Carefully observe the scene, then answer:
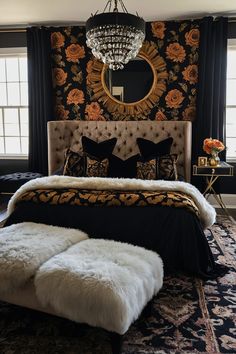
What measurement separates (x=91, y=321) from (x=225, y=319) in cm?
102

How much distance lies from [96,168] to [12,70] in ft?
9.24

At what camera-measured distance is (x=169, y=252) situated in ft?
9.73

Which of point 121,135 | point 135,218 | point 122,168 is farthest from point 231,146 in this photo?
point 135,218

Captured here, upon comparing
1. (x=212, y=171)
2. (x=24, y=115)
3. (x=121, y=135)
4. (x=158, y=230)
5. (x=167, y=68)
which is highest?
(x=167, y=68)

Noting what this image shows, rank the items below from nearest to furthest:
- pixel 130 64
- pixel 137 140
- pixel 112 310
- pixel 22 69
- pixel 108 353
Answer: pixel 112 310, pixel 108 353, pixel 137 140, pixel 130 64, pixel 22 69

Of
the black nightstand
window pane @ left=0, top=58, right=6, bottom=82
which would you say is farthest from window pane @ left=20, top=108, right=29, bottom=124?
the black nightstand

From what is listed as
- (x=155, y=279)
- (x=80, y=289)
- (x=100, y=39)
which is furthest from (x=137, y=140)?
(x=80, y=289)

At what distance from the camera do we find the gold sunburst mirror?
5.27m

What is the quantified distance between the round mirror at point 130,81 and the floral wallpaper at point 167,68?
0.25 m

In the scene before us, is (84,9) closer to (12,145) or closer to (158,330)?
(12,145)

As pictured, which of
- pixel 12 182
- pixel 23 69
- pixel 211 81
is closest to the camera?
pixel 12 182

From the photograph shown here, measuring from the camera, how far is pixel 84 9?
15.3 ft

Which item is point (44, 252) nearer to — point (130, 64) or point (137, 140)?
point (137, 140)

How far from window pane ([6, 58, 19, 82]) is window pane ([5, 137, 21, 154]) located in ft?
3.35
